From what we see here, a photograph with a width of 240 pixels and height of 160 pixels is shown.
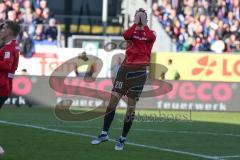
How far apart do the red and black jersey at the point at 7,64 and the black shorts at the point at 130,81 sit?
82.7 inches

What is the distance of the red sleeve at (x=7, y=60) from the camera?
10789 millimetres

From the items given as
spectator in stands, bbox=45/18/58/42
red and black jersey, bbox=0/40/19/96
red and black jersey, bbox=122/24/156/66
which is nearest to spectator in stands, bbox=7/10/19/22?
spectator in stands, bbox=45/18/58/42

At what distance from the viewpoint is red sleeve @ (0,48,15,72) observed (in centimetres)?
1079

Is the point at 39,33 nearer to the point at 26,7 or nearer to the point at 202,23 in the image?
the point at 26,7

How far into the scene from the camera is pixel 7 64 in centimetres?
1080

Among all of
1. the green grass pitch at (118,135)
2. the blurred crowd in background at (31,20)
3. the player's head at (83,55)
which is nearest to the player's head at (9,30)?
the green grass pitch at (118,135)

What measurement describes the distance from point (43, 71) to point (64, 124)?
9298 mm

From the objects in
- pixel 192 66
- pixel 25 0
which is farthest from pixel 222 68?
pixel 25 0

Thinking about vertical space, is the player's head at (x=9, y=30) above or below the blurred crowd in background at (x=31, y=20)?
above

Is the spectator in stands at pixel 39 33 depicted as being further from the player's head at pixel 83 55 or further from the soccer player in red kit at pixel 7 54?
the soccer player in red kit at pixel 7 54

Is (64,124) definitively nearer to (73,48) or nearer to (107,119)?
(107,119)

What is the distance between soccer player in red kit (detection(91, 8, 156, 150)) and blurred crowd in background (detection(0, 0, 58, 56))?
1375 cm

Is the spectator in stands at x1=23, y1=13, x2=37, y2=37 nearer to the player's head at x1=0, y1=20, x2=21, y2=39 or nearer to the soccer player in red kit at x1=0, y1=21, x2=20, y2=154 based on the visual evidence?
the soccer player in red kit at x1=0, y1=21, x2=20, y2=154

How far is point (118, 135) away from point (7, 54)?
444 cm
